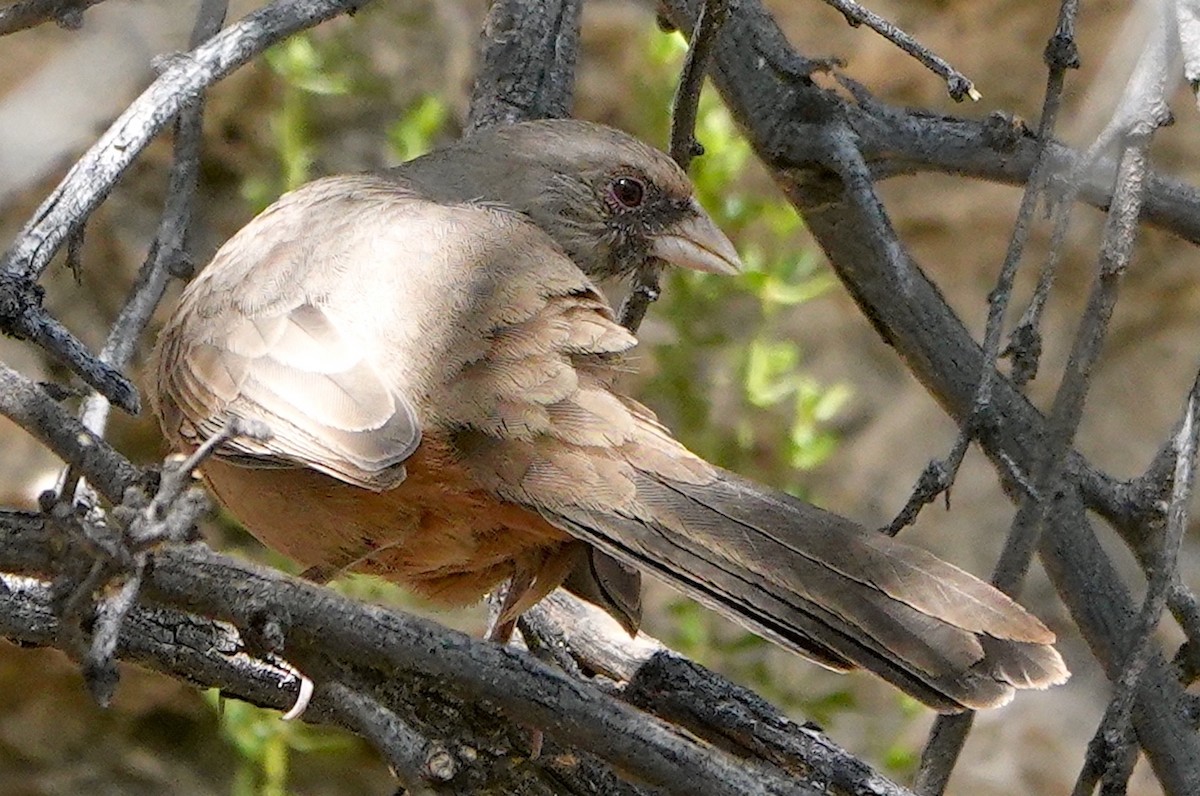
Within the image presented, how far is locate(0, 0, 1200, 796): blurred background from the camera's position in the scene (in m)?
5.46

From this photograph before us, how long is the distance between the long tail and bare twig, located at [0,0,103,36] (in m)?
1.02

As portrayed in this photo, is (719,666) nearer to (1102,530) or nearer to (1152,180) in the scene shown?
(1102,530)

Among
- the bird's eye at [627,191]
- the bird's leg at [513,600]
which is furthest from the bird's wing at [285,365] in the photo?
the bird's eye at [627,191]

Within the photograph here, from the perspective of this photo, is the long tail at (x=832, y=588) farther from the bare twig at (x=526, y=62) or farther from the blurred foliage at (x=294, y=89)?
the blurred foliage at (x=294, y=89)

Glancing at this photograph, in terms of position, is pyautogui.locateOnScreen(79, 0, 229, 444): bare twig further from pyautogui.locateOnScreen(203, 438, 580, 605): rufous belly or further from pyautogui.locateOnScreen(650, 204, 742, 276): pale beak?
pyautogui.locateOnScreen(650, 204, 742, 276): pale beak

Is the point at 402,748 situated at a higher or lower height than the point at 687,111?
lower

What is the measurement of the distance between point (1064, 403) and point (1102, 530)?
3834mm

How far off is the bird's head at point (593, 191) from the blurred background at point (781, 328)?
4.87 ft

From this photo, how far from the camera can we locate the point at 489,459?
2334 millimetres

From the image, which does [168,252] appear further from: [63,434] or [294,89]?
[294,89]

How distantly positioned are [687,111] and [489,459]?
895 mm

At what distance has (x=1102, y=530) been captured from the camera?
565cm

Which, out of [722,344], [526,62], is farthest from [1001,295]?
[722,344]

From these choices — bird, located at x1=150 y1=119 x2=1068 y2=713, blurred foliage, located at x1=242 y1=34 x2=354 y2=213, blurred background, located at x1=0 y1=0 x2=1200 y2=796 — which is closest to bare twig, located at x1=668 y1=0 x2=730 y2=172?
bird, located at x1=150 y1=119 x2=1068 y2=713
